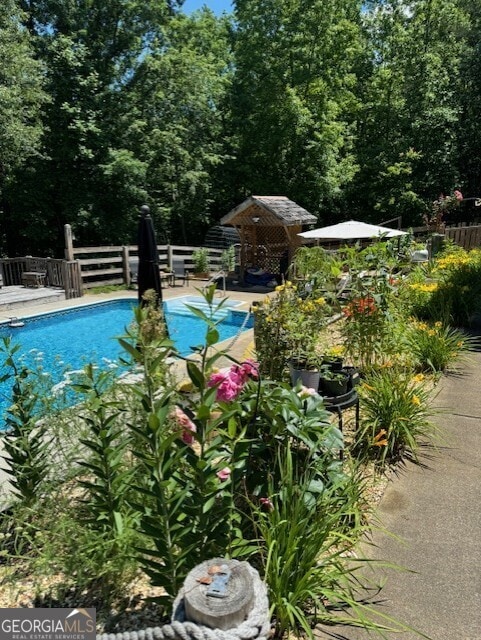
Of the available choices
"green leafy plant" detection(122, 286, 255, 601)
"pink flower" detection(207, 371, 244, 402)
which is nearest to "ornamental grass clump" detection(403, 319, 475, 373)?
"pink flower" detection(207, 371, 244, 402)

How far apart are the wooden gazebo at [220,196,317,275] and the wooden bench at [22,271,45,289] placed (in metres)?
5.31

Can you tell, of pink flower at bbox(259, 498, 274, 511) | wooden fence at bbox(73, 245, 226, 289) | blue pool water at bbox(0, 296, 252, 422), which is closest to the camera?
pink flower at bbox(259, 498, 274, 511)

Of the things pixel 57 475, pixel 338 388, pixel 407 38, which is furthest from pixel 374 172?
pixel 57 475

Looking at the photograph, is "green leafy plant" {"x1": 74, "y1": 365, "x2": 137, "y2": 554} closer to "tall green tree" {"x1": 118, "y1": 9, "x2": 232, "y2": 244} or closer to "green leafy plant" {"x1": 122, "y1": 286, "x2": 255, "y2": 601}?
"green leafy plant" {"x1": 122, "y1": 286, "x2": 255, "y2": 601}

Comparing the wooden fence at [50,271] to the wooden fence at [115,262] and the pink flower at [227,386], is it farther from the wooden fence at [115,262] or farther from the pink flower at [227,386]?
the pink flower at [227,386]

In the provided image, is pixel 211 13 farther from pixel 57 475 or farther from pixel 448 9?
pixel 57 475

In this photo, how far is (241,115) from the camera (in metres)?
19.5

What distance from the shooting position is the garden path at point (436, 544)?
1.90 metres

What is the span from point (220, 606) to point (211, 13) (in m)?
28.8

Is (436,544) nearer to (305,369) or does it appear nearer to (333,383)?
(333,383)

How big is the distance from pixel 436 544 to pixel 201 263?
13.1 metres

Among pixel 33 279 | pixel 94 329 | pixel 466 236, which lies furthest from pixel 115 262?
pixel 466 236

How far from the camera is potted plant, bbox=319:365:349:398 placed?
3.36 meters

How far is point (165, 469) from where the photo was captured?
64.3 inches
